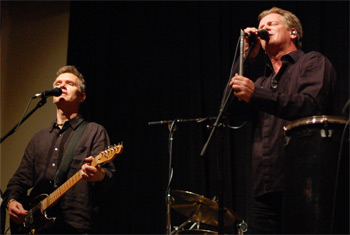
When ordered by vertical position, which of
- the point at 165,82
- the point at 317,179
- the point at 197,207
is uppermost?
the point at 165,82

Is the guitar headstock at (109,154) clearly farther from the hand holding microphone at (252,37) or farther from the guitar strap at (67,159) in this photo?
the hand holding microphone at (252,37)

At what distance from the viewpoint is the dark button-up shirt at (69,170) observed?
110 inches

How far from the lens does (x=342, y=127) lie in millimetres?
1710

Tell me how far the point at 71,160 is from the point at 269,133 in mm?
1409

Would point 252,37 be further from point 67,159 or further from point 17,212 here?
point 17,212

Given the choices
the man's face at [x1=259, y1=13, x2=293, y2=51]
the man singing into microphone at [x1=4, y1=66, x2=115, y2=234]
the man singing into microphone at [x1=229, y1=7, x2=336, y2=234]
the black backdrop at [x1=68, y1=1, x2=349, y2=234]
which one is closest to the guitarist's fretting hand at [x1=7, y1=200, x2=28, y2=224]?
the man singing into microphone at [x1=4, y1=66, x2=115, y2=234]

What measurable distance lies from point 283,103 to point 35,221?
185 cm

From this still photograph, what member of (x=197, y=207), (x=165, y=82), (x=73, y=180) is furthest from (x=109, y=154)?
(x=165, y=82)

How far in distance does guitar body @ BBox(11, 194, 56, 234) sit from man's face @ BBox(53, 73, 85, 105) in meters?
0.75

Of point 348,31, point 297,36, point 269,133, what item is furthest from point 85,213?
point 348,31

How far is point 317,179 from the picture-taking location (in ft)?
5.41

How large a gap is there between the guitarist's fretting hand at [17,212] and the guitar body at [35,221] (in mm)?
29

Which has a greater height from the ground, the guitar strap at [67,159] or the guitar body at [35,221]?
the guitar strap at [67,159]

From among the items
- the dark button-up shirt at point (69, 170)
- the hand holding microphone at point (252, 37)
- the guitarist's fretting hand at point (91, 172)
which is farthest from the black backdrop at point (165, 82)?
the hand holding microphone at point (252, 37)
